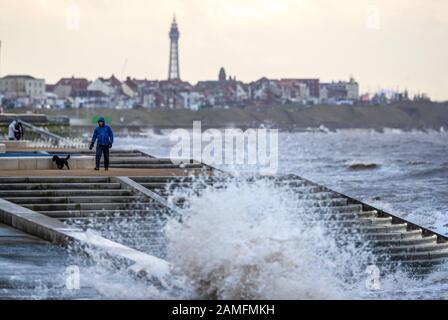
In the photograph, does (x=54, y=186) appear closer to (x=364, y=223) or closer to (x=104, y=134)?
A: (x=104, y=134)

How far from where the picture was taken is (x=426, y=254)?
20.9 meters

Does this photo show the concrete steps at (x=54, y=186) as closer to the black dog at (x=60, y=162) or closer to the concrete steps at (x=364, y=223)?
the concrete steps at (x=364, y=223)

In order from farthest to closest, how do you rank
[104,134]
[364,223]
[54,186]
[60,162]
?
[60,162], [104,134], [54,186], [364,223]

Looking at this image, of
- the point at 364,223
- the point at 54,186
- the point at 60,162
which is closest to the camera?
the point at 364,223

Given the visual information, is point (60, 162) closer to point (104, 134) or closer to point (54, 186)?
point (104, 134)

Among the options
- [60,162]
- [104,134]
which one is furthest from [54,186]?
[60,162]

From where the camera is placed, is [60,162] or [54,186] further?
[60,162]

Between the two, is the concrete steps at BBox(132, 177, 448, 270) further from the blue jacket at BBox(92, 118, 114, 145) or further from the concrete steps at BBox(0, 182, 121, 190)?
the blue jacket at BBox(92, 118, 114, 145)

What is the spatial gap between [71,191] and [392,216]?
221 inches

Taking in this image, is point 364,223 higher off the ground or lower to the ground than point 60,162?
lower

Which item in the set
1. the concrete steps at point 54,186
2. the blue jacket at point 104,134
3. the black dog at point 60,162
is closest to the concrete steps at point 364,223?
the concrete steps at point 54,186

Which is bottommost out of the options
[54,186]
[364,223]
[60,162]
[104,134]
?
[364,223]

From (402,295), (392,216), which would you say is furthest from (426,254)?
(402,295)
